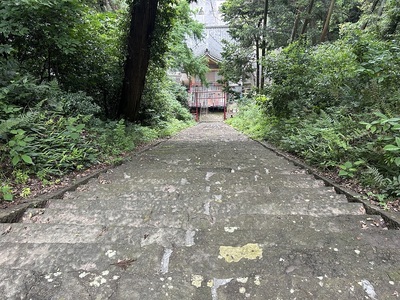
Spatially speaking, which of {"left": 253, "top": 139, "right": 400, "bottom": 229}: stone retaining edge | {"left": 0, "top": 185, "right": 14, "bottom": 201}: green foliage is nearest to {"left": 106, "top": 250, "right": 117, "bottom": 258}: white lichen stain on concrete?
{"left": 0, "top": 185, "right": 14, "bottom": 201}: green foliage

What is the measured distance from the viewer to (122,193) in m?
2.71

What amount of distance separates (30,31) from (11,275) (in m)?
4.37

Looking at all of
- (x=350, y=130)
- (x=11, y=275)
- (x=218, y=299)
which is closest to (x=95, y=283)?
(x=11, y=275)

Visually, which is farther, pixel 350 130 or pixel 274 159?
pixel 274 159

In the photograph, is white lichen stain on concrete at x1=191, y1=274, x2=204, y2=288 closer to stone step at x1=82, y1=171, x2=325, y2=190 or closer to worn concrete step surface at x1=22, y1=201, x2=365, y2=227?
worn concrete step surface at x1=22, y1=201, x2=365, y2=227

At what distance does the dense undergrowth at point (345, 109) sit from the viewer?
275 cm

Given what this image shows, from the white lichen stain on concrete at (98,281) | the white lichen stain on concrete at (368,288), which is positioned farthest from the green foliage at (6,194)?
the white lichen stain on concrete at (368,288)

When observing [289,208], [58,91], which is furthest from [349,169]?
[58,91]

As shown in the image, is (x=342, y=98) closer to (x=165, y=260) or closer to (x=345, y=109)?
(x=345, y=109)

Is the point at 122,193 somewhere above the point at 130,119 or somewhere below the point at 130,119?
below

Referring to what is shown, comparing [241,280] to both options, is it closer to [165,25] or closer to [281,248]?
[281,248]

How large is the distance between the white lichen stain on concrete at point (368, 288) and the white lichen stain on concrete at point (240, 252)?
21.1 inches

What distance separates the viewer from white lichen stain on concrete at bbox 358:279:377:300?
130 centimetres

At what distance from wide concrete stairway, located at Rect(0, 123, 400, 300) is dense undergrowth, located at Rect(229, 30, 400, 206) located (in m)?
0.61
